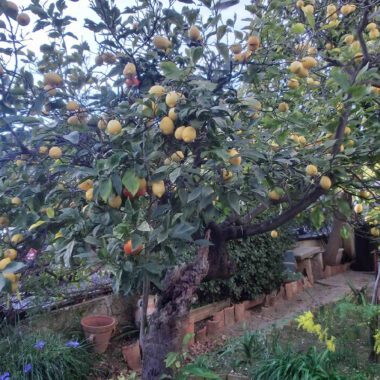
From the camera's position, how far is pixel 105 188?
1.24 m

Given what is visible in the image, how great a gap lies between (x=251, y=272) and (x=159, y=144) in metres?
3.83

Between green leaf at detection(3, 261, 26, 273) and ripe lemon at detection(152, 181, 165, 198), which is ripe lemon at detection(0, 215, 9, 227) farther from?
ripe lemon at detection(152, 181, 165, 198)

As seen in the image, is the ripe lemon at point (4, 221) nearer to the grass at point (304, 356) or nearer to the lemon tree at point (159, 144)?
the lemon tree at point (159, 144)

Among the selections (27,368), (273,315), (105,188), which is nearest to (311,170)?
(105,188)

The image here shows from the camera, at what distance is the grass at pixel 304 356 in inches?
Answer: 109

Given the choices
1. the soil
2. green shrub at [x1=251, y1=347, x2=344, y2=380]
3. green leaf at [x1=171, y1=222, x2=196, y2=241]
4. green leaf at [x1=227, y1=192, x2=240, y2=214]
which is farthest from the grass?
green leaf at [x1=171, y1=222, x2=196, y2=241]

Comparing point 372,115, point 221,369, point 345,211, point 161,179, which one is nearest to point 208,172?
point 161,179

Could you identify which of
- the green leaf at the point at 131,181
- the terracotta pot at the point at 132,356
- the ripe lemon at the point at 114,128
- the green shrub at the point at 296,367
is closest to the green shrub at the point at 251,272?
the terracotta pot at the point at 132,356

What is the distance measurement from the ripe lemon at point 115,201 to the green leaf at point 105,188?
9 centimetres

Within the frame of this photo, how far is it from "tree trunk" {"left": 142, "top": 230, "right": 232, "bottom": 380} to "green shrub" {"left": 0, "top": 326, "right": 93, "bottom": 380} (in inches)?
46.3

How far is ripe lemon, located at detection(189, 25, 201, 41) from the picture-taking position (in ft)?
5.63

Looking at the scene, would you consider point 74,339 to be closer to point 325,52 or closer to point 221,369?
point 221,369

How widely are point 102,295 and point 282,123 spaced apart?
3.20 metres

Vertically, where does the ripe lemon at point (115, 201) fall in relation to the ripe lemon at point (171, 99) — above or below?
below
